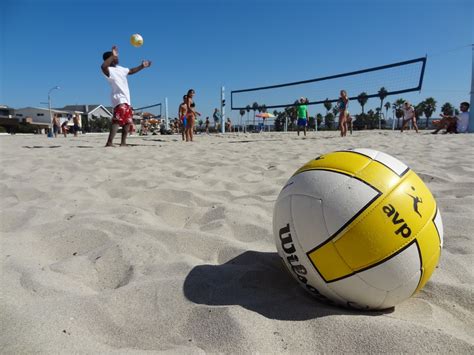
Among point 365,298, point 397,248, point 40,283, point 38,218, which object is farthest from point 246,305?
point 38,218

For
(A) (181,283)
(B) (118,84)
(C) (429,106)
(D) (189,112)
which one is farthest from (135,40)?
(C) (429,106)

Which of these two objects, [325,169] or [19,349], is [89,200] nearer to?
[19,349]

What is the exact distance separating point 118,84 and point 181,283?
5.87 m

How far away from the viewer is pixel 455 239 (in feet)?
7.16

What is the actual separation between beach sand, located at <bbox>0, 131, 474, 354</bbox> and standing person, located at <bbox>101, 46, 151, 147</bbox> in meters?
3.68

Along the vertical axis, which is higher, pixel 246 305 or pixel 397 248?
pixel 397 248

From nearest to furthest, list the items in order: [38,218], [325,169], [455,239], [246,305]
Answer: [246,305] → [325,169] → [455,239] → [38,218]

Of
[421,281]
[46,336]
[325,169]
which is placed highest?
[325,169]

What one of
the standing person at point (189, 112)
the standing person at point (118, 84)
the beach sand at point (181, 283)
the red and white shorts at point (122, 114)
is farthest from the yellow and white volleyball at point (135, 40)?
the beach sand at point (181, 283)

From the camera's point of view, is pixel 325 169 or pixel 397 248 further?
pixel 325 169

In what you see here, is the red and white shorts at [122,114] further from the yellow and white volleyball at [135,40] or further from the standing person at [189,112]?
the standing person at [189,112]

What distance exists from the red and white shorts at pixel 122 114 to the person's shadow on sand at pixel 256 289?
18.3ft

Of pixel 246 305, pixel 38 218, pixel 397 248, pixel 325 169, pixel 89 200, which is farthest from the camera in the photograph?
pixel 89 200

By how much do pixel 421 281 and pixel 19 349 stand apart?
60.3 inches
